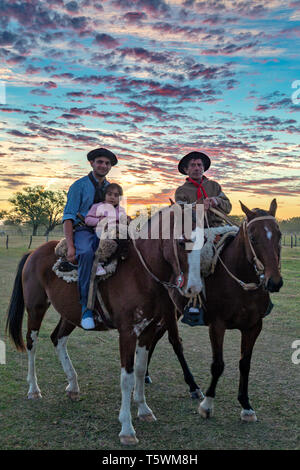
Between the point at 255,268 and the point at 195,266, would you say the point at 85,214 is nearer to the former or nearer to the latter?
the point at 195,266

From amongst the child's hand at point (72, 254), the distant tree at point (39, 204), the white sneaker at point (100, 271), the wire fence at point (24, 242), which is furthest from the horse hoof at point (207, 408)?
the distant tree at point (39, 204)

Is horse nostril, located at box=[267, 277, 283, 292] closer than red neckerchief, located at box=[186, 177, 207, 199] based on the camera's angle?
Yes

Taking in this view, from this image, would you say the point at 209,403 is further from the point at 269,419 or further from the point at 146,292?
the point at 146,292

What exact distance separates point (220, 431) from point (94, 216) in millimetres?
3017

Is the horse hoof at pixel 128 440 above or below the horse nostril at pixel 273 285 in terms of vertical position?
below

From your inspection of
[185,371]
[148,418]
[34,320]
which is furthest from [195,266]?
[34,320]

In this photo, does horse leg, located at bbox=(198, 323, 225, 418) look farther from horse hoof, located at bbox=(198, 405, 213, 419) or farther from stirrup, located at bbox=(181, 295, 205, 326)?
stirrup, located at bbox=(181, 295, 205, 326)

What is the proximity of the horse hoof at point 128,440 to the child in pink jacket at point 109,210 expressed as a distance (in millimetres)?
2349

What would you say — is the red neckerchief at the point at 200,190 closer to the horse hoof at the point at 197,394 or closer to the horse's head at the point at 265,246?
the horse's head at the point at 265,246

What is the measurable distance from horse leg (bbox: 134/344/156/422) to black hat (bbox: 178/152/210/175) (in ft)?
9.70

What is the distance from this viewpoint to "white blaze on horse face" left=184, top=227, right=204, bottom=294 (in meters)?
3.81

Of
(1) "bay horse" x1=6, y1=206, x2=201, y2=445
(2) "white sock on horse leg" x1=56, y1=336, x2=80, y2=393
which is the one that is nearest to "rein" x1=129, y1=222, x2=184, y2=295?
(1) "bay horse" x1=6, y1=206, x2=201, y2=445

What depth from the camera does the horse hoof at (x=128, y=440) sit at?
13.7 feet

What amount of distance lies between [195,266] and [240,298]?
128cm
